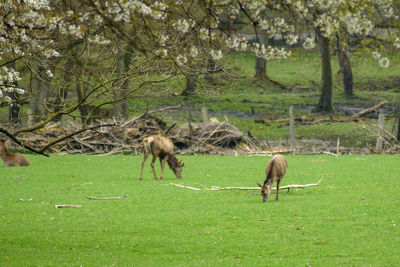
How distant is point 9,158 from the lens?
22062mm

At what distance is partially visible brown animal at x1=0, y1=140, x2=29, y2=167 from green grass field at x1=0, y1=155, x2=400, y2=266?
210cm

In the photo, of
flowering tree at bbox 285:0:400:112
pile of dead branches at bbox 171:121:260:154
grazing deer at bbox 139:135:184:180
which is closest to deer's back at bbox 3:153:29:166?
grazing deer at bbox 139:135:184:180

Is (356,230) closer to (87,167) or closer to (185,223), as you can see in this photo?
(185,223)

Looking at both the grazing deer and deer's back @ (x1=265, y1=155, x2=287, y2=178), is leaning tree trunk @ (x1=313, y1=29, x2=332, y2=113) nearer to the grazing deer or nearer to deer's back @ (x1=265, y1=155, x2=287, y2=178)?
the grazing deer

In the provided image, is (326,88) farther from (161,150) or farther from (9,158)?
(9,158)

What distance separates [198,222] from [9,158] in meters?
12.4

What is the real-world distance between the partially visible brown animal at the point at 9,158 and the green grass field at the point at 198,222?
2.10 meters

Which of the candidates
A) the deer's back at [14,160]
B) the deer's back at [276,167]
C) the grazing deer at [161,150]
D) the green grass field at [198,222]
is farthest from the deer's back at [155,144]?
the deer's back at [276,167]

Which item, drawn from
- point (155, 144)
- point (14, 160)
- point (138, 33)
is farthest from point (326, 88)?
point (138, 33)

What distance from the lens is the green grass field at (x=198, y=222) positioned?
9055 millimetres

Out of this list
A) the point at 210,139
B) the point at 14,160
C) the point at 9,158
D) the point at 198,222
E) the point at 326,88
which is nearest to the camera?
the point at 198,222

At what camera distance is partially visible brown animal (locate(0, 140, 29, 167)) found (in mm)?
21891

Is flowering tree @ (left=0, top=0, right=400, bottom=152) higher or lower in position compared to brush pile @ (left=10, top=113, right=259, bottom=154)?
higher

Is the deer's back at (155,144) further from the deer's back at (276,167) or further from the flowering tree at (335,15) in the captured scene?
the flowering tree at (335,15)
